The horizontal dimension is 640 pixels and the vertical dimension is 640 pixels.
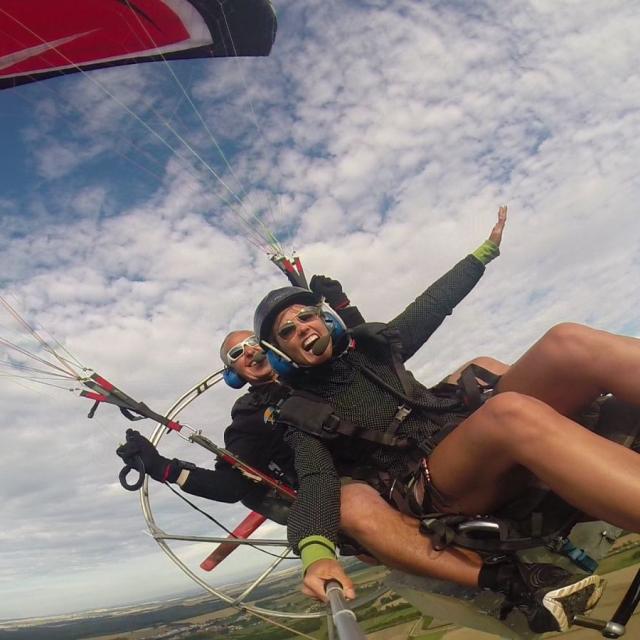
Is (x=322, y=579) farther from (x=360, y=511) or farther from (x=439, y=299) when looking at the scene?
(x=439, y=299)

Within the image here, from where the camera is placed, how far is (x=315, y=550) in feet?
6.40

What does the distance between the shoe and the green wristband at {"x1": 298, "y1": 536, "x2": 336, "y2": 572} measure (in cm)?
84

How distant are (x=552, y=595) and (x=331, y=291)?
2.62 metres

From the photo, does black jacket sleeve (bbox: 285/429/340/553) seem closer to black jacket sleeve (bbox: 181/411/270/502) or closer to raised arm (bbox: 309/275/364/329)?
black jacket sleeve (bbox: 181/411/270/502)

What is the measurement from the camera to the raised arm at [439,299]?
3168 millimetres

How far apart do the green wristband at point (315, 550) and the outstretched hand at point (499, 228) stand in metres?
2.43

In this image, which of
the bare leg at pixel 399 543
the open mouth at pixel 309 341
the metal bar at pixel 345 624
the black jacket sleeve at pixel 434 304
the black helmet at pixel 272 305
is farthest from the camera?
the black jacket sleeve at pixel 434 304

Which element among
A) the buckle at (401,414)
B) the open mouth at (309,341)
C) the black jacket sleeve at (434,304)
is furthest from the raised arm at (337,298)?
the buckle at (401,414)

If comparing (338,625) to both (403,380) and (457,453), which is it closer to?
(457,453)

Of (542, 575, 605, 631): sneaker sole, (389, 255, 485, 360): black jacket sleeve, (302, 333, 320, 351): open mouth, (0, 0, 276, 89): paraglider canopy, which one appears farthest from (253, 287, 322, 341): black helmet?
(0, 0, 276, 89): paraglider canopy

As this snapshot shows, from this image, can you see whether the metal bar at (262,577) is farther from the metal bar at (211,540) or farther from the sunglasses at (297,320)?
the sunglasses at (297,320)

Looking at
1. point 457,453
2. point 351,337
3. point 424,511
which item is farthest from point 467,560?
point 351,337

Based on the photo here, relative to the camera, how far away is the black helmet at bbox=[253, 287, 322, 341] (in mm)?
3059

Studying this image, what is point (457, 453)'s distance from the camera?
2.16 metres
